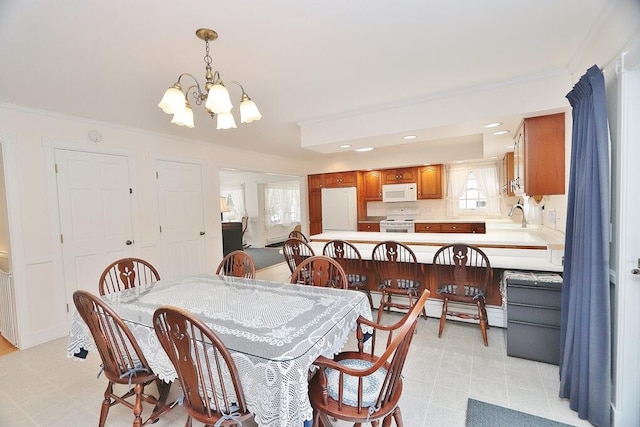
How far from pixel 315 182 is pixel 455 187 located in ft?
10.0

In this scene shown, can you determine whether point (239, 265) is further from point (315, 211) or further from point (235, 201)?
point (235, 201)

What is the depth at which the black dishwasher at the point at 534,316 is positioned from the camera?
2285 millimetres

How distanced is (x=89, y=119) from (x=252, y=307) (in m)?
3.13

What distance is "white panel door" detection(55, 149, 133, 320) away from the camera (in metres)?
3.16

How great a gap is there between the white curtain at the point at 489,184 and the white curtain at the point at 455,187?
25 cm

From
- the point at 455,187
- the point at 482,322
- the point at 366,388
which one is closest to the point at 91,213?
the point at 366,388

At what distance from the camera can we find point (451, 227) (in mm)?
5547

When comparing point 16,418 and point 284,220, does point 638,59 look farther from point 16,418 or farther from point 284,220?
point 284,220

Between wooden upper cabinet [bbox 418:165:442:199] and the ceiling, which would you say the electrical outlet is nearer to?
the ceiling

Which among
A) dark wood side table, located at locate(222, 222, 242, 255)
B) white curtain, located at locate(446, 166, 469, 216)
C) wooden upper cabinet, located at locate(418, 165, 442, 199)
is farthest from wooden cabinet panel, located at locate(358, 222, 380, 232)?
dark wood side table, located at locate(222, 222, 242, 255)

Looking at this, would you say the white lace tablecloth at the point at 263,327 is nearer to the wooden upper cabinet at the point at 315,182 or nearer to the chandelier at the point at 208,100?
the chandelier at the point at 208,100

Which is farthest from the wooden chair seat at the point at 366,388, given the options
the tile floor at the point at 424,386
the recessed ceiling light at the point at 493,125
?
the recessed ceiling light at the point at 493,125

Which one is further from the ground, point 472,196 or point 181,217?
point 472,196

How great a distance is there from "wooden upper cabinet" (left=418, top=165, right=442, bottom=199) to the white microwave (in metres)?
0.12
